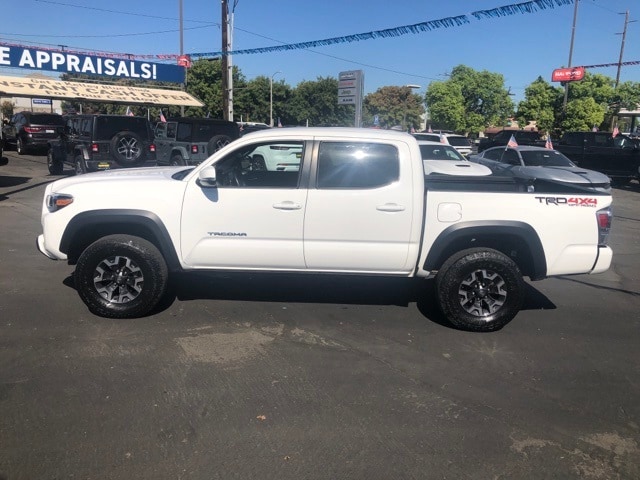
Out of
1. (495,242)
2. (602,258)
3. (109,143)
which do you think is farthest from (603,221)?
(109,143)

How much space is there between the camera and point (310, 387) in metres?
3.86

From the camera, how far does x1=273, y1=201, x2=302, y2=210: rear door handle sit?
15.8 ft

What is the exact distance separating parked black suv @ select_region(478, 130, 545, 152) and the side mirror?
2083 centimetres

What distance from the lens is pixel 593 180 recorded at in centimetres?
1330

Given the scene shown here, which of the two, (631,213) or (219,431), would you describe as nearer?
(219,431)

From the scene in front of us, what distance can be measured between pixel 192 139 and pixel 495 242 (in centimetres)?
1292

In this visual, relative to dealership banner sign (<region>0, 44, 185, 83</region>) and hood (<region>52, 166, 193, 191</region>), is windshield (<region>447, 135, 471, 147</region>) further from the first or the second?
hood (<region>52, 166, 193, 191</region>)

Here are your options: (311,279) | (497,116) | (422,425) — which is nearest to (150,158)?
(311,279)

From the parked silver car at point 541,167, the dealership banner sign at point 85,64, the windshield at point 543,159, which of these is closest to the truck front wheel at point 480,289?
the parked silver car at point 541,167

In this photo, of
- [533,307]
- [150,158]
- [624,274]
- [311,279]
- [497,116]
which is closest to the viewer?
[533,307]

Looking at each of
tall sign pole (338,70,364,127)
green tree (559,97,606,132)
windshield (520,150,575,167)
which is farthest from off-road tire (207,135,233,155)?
green tree (559,97,606,132)

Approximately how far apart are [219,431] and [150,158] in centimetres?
1250

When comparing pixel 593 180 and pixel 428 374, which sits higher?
pixel 593 180

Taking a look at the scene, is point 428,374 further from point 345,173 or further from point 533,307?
point 533,307
